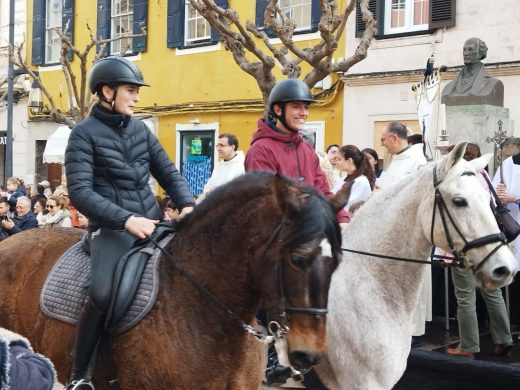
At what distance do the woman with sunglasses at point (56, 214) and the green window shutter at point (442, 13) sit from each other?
7698 millimetres

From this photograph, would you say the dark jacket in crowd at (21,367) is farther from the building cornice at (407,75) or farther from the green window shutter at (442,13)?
the green window shutter at (442,13)

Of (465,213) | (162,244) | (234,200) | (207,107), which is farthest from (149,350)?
(207,107)

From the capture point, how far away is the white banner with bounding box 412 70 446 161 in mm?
7871

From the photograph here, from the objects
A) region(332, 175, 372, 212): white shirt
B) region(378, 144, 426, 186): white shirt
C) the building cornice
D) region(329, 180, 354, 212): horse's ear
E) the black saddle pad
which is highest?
the building cornice

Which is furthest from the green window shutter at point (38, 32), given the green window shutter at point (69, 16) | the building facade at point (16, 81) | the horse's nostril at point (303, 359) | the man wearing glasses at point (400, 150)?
the horse's nostril at point (303, 359)

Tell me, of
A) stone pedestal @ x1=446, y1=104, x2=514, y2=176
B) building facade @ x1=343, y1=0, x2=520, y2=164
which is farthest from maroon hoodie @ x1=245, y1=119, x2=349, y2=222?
building facade @ x1=343, y1=0, x2=520, y2=164

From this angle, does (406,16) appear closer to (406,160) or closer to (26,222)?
(26,222)

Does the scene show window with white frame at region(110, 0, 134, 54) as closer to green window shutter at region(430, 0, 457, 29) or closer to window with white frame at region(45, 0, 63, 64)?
window with white frame at region(45, 0, 63, 64)

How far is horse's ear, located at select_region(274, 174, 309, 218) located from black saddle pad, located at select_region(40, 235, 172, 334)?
0.87m

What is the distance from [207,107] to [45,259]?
48.1 ft

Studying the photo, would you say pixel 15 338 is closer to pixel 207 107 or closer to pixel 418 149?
pixel 418 149

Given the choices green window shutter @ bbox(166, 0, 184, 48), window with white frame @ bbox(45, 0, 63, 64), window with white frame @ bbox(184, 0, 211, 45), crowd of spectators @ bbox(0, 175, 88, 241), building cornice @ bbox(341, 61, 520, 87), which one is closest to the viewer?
crowd of spectators @ bbox(0, 175, 88, 241)

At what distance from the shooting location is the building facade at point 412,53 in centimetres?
1345

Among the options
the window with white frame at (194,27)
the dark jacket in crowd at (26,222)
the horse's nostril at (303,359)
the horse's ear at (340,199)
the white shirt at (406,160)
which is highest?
the window with white frame at (194,27)
